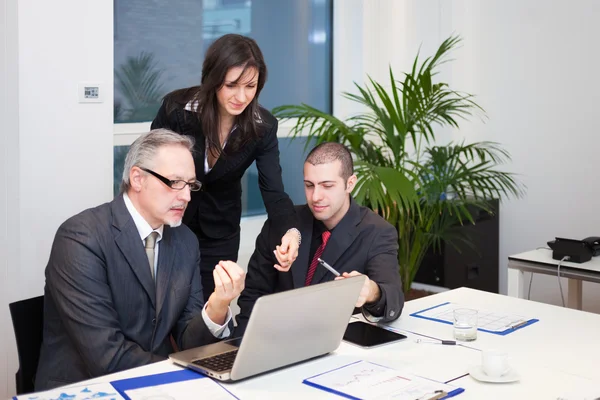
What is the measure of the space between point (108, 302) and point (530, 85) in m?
3.72

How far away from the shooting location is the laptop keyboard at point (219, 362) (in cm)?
191

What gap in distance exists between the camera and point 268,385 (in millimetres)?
1852

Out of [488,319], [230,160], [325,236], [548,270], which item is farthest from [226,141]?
[548,270]

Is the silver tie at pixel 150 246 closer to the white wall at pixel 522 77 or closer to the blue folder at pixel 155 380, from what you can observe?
the blue folder at pixel 155 380

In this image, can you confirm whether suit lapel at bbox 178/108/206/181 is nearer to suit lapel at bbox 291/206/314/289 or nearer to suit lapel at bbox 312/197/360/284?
suit lapel at bbox 291/206/314/289

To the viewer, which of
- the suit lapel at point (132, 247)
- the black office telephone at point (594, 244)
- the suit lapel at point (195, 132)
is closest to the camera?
the suit lapel at point (132, 247)

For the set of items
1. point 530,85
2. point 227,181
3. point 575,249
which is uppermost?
point 530,85

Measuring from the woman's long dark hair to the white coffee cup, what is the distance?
4.28 ft

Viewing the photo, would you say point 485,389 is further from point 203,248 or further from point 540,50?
point 540,50

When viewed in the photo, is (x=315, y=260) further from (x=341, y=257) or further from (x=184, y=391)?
(x=184, y=391)

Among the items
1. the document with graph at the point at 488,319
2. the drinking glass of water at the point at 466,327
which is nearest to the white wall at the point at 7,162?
the document with graph at the point at 488,319

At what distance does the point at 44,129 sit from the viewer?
3.13 m

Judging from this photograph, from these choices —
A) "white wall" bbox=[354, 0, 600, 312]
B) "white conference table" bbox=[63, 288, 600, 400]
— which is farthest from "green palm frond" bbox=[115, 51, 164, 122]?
"white conference table" bbox=[63, 288, 600, 400]

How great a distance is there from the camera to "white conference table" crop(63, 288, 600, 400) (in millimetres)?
1842
